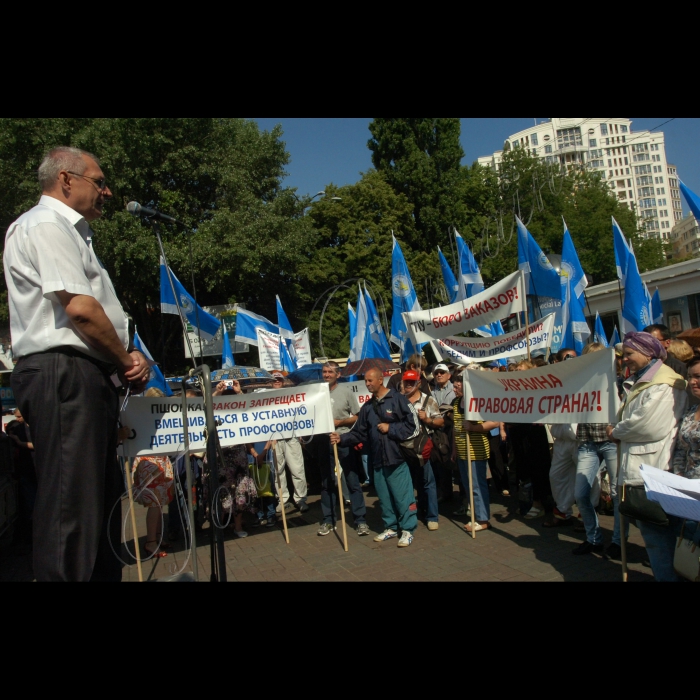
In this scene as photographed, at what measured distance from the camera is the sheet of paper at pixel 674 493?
375 cm

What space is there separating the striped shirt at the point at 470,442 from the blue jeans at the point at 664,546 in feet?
8.87

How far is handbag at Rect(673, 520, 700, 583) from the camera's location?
3.80 meters

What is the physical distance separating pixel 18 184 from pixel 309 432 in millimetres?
19060

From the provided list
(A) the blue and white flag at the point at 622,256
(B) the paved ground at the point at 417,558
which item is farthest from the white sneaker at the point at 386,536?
(A) the blue and white flag at the point at 622,256

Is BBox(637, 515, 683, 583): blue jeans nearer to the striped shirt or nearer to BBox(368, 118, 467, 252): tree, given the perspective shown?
the striped shirt

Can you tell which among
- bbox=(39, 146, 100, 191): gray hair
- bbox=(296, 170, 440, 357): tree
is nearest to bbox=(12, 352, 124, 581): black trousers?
bbox=(39, 146, 100, 191): gray hair

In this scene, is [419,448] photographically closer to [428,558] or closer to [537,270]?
[428,558]

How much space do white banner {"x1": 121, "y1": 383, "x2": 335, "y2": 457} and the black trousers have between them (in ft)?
11.4

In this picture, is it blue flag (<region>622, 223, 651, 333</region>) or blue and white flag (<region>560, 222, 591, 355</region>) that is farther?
blue and white flag (<region>560, 222, 591, 355</region>)

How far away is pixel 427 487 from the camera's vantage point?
24.1 ft

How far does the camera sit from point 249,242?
80.8ft

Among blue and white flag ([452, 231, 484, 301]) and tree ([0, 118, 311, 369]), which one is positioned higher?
tree ([0, 118, 311, 369])

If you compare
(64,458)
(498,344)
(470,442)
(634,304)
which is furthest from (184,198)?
(64,458)

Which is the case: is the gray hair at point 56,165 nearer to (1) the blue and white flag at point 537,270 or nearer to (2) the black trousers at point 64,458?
(2) the black trousers at point 64,458
